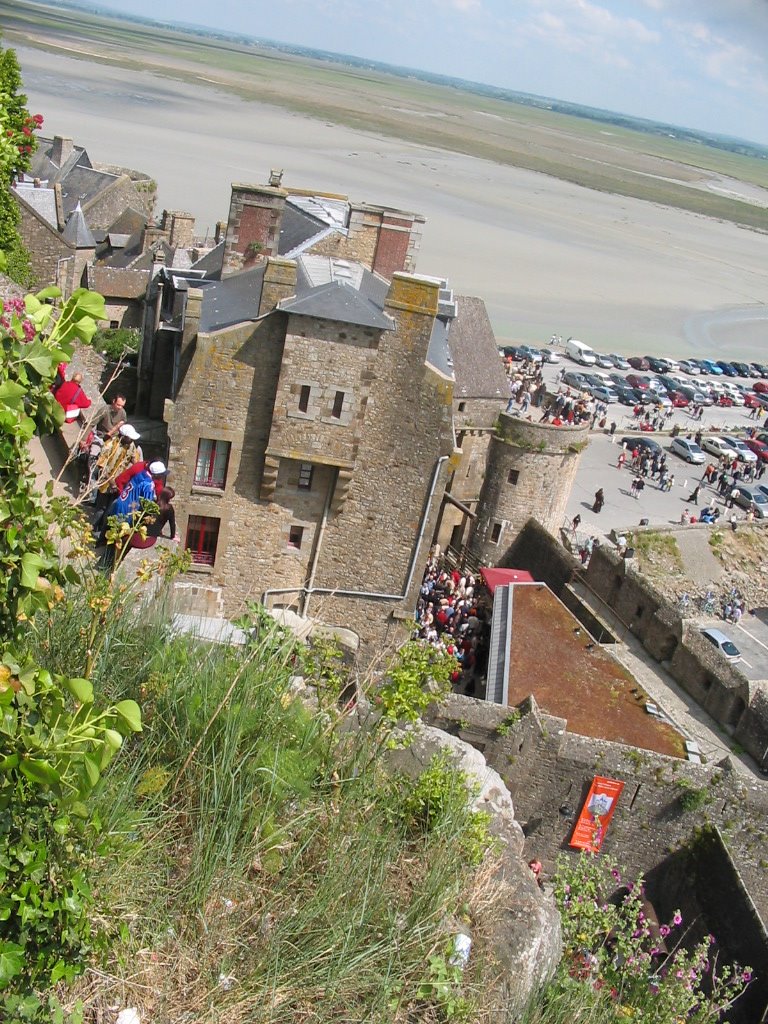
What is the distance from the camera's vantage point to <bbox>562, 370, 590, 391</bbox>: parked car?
58.2 metres

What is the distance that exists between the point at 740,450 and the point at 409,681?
1942 inches

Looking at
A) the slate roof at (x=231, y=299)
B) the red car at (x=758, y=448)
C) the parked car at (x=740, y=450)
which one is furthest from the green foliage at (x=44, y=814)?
the red car at (x=758, y=448)

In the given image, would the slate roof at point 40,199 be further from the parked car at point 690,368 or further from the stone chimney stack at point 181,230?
the parked car at point 690,368

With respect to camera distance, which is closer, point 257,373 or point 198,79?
point 257,373

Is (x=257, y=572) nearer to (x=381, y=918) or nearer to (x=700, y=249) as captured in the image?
(x=381, y=918)

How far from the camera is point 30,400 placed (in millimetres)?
4500

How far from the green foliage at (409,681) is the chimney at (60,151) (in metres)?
52.8

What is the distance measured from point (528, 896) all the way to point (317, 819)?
7.26 ft

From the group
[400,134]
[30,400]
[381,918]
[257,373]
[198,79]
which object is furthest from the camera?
[198,79]

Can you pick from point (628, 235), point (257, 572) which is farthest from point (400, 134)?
point (257, 572)

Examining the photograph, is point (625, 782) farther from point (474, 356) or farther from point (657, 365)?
point (657, 365)

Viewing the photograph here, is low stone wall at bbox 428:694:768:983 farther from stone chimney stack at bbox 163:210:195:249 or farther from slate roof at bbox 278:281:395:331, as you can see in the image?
stone chimney stack at bbox 163:210:195:249

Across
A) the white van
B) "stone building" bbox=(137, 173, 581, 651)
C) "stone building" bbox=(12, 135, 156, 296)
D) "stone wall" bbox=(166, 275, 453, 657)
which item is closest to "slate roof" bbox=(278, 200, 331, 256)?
"stone building" bbox=(137, 173, 581, 651)

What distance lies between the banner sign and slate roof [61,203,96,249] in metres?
Answer: 30.0
